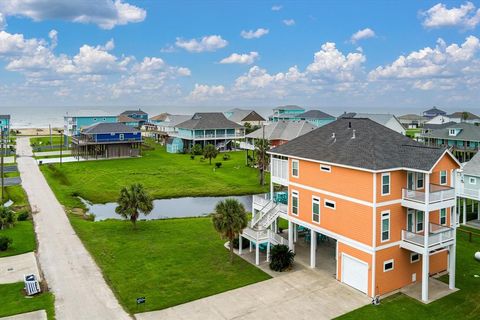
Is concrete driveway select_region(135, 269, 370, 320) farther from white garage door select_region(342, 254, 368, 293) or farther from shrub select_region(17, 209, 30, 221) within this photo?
A: shrub select_region(17, 209, 30, 221)

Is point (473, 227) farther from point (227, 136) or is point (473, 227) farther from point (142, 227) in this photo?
point (227, 136)

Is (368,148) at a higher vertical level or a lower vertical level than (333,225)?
higher

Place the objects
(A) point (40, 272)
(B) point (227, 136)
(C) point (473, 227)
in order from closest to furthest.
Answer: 1. (A) point (40, 272)
2. (C) point (473, 227)
3. (B) point (227, 136)

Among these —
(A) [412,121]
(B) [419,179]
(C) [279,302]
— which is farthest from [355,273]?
(A) [412,121]

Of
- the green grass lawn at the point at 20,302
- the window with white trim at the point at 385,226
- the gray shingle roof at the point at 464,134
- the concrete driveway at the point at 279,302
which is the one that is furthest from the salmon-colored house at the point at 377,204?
the gray shingle roof at the point at 464,134

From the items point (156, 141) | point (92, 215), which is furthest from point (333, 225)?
point (156, 141)

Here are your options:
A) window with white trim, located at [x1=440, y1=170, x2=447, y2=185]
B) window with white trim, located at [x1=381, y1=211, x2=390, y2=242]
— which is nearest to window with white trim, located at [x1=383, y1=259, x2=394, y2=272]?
window with white trim, located at [x1=381, y1=211, x2=390, y2=242]
